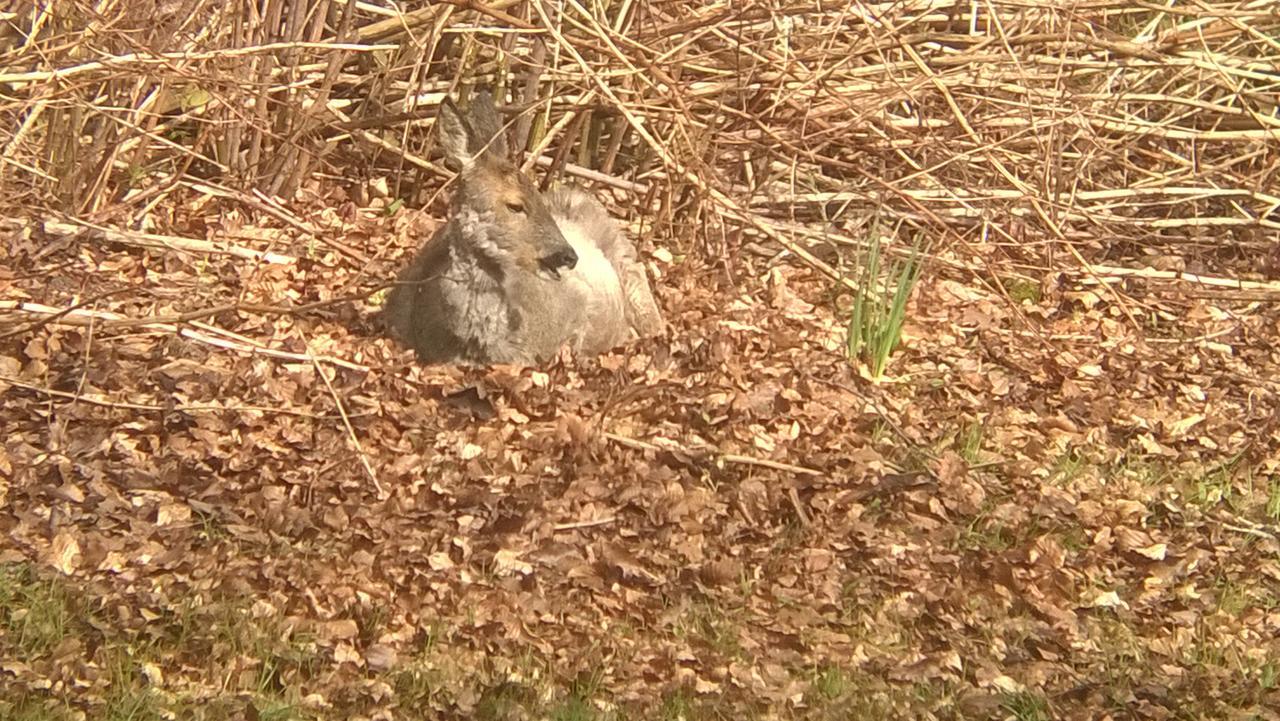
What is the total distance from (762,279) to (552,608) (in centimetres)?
330

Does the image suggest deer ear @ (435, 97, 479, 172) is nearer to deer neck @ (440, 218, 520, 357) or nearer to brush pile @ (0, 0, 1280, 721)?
deer neck @ (440, 218, 520, 357)

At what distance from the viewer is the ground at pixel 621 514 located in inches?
180

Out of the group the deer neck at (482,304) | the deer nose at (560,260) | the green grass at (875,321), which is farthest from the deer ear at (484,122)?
the green grass at (875,321)

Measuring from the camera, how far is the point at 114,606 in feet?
15.5

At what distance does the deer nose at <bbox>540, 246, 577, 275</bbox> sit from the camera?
21.0 ft

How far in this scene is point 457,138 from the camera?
655 centimetres

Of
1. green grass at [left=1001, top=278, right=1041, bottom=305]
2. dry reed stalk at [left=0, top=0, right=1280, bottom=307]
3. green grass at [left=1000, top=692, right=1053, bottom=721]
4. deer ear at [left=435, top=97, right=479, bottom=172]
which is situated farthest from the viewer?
green grass at [left=1001, top=278, right=1041, bottom=305]

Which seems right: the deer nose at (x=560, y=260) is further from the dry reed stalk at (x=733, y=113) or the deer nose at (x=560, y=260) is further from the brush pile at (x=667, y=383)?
the dry reed stalk at (x=733, y=113)

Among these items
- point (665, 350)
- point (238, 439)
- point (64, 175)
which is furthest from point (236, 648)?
point (64, 175)

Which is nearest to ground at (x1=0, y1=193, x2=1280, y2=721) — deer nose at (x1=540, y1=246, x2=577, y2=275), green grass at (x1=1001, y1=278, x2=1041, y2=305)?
green grass at (x1=1001, y1=278, x2=1041, y2=305)

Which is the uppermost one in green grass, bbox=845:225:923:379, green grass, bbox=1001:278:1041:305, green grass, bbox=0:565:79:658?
green grass, bbox=845:225:923:379

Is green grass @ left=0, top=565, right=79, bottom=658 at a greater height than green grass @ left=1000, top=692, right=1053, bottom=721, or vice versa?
green grass @ left=1000, top=692, right=1053, bottom=721

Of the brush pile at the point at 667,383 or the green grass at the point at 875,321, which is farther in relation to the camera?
the green grass at the point at 875,321

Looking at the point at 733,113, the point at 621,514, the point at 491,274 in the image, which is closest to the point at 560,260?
the point at 491,274
